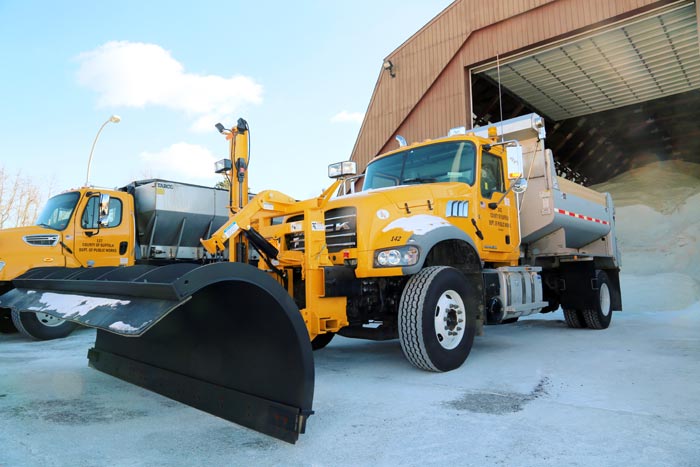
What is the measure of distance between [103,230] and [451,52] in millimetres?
10925

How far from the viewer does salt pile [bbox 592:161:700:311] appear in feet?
Result: 40.4

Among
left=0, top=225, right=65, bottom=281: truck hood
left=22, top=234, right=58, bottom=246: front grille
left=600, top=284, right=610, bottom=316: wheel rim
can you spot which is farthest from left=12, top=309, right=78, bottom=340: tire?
left=600, top=284, right=610, bottom=316: wheel rim

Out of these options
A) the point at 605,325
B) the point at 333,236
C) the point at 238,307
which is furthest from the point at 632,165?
the point at 238,307

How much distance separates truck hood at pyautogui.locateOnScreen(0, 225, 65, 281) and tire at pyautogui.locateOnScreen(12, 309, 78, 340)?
644 millimetres

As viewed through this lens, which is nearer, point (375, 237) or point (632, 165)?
point (375, 237)

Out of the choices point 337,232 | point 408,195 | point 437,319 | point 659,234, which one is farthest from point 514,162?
point 659,234

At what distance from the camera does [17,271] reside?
750cm

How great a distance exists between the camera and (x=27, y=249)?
25.1ft

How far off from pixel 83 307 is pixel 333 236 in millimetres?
2727

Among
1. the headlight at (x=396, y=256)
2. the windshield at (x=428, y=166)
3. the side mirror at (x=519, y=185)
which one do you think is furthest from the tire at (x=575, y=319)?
the headlight at (x=396, y=256)

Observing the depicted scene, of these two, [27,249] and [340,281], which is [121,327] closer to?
[340,281]

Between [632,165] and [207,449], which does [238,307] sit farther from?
[632,165]

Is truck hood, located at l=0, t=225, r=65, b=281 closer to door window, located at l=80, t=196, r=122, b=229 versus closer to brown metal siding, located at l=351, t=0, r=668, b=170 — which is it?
door window, located at l=80, t=196, r=122, b=229

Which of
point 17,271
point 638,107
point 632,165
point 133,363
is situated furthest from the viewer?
point 632,165
